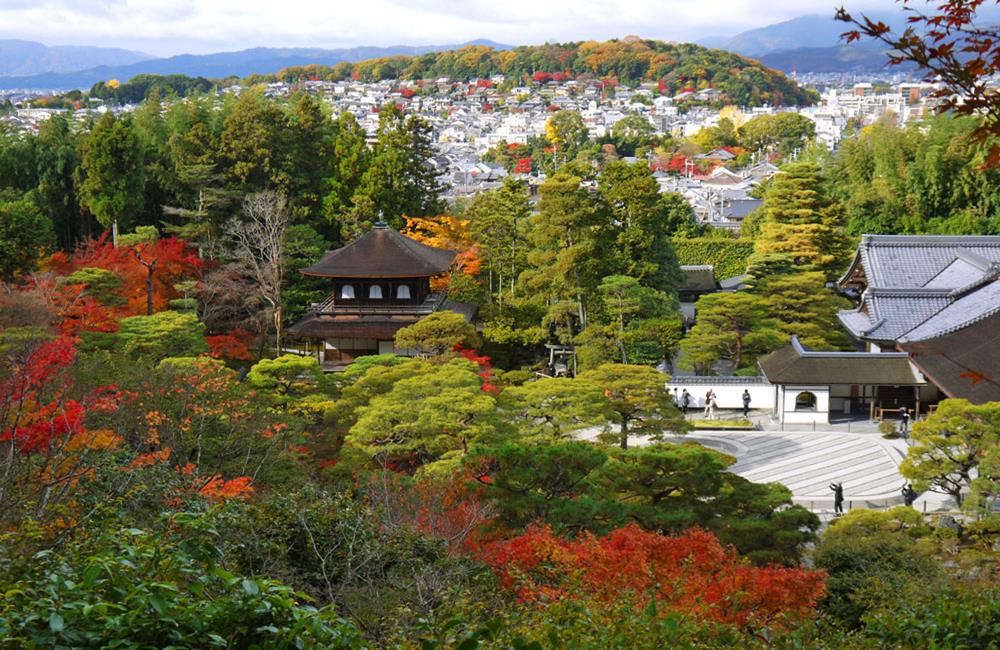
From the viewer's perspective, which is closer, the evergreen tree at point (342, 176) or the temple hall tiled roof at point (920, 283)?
the temple hall tiled roof at point (920, 283)

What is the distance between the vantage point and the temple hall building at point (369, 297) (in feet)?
79.2

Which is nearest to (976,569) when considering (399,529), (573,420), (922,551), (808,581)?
(922,551)

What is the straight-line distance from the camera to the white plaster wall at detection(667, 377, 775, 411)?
75.2 ft

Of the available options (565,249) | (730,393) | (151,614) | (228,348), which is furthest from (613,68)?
(151,614)

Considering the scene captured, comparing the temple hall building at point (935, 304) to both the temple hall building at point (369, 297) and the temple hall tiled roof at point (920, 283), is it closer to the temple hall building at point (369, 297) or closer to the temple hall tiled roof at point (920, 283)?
the temple hall tiled roof at point (920, 283)

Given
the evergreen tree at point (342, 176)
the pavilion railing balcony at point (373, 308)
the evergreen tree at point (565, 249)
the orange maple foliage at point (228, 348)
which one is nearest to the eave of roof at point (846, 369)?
the evergreen tree at point (565, 249)

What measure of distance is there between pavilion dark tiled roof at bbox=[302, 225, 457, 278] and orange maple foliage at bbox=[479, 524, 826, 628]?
14.4 m

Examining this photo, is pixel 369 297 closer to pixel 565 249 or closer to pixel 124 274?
pixel 565 249

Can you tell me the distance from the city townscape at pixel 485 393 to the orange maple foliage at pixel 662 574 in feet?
0.17

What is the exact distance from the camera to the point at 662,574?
30.4ft

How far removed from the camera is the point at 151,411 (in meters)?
14.0

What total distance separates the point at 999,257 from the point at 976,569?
15550 mm

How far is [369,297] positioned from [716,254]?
18.5 meters

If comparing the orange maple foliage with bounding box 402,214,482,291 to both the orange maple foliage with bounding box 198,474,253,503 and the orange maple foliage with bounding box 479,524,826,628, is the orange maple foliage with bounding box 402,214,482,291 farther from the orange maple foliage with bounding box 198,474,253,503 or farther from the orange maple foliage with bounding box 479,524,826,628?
the orange maple foliage with bounding box 479,524,826,628
